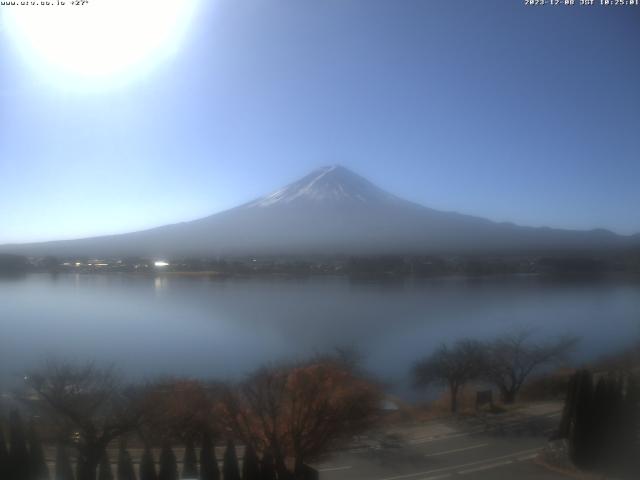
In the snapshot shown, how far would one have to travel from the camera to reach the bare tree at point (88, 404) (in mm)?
2715

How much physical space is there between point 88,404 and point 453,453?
2.32 meters

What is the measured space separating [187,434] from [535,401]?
252 cm

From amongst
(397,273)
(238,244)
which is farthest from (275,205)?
(397,273)

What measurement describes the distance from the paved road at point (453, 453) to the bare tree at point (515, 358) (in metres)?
0.30

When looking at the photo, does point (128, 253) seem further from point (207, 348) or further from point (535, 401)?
point (535, 401)

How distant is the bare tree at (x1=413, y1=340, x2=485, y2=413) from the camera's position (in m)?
3.30

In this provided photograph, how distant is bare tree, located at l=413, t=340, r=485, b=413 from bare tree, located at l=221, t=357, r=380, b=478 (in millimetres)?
602

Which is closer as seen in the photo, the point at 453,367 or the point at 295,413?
the point at 295,413

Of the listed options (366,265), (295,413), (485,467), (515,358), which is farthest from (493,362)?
(295,413)

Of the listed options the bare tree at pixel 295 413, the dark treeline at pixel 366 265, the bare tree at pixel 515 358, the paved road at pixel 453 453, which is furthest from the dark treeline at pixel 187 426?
the dark treeline at pixel 366 265

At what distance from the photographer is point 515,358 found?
3518 millimetres

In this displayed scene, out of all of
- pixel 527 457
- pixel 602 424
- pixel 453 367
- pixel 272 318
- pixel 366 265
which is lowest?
pixel 527 457

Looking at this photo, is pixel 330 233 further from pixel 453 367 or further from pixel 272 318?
pixel 453 367

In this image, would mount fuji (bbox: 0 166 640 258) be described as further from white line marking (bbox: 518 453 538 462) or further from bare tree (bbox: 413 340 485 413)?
white line marking (bbox: 518 453 538 462)
